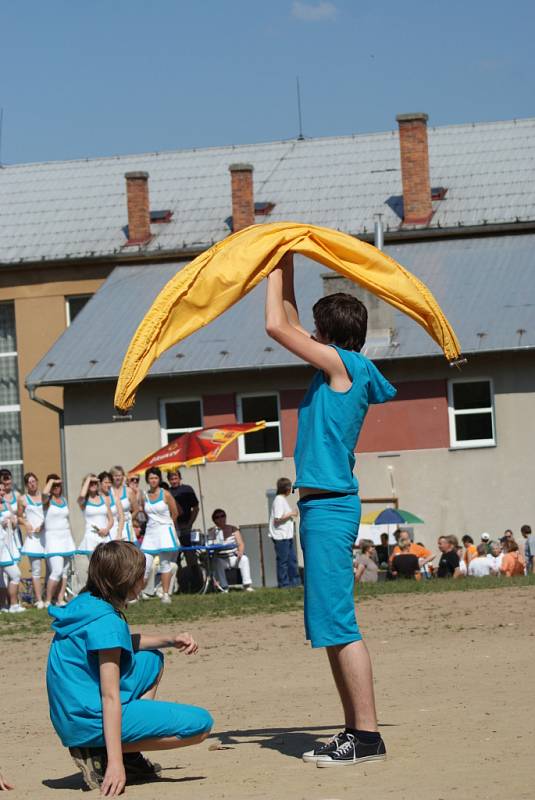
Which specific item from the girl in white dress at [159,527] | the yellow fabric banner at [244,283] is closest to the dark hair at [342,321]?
the yellow fabric banner at [244,283]

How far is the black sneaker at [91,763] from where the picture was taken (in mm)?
6773

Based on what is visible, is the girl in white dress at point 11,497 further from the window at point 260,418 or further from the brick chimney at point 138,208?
the brick chimney at point 138,208

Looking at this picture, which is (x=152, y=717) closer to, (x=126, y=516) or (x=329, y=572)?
(x=329, y=572)

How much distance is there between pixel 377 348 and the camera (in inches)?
1265

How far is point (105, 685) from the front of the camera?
259 inches

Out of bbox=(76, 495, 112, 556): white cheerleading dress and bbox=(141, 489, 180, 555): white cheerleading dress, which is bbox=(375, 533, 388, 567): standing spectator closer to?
bbox=(141, 489, 180, 555): white cheerleading dress

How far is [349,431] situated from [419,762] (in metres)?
1.65

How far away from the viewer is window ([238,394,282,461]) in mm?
33750

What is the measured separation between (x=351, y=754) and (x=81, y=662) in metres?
1.43

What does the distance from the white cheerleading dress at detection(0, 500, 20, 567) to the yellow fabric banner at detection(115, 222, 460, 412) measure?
38.1ft

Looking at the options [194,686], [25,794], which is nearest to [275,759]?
[25,794]

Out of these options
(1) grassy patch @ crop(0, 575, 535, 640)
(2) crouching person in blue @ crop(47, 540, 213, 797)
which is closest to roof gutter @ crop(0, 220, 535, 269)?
(1) grassy patch @ crop(0, 575, 535, 640)

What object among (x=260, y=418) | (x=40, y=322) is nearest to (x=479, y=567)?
(x=260, y=418)

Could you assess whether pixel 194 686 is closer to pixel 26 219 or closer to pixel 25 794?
pixel 25 794
